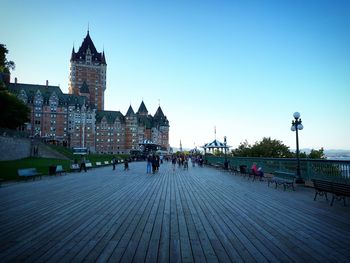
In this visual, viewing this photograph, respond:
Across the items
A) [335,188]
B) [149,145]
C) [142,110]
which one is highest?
[142,110]

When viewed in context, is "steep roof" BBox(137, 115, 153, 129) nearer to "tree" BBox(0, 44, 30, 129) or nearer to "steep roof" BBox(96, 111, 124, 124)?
"steep roof" BBox(96, 111, 124, 124)

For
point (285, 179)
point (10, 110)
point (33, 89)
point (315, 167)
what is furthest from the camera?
point (33, 89)

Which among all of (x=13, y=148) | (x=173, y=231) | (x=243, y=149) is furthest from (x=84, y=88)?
(x=173, y=231)

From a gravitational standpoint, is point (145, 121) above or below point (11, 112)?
above

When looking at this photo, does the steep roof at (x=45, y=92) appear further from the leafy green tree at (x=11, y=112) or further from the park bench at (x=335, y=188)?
the park bench at (x=335, y=188)

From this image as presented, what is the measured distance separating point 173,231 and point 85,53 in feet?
457

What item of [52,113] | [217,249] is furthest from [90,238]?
[52,113]

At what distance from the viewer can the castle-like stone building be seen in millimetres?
106250

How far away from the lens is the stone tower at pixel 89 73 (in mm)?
130625

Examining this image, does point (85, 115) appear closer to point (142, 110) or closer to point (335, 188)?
point (142, 110)

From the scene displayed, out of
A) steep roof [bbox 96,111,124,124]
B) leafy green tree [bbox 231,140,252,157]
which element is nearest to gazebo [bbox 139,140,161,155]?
leafy green tree [bbox 231,140,252,157]

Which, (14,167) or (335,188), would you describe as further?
(14,167)

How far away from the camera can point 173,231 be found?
647 cm

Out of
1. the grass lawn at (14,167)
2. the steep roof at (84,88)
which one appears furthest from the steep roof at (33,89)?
the grass lawn at (14,167)
